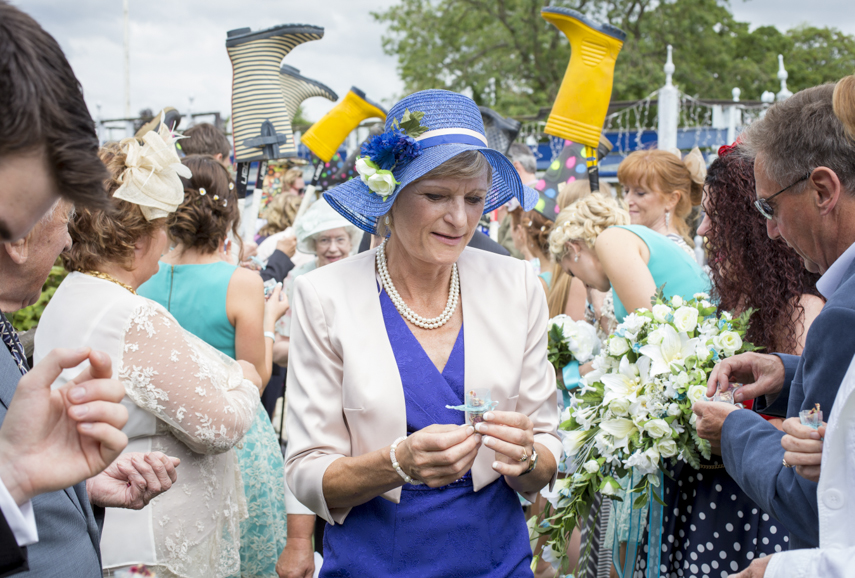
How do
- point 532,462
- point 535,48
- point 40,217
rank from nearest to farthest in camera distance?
point 40,217
point 532,462
point 535,48

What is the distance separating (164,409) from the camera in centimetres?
231

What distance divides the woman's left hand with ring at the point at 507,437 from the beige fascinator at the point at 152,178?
1.54 metres

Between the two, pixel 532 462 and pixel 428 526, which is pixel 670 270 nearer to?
pixel 532 462

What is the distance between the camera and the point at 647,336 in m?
2.58

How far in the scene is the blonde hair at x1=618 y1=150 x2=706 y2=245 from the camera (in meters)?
4.16

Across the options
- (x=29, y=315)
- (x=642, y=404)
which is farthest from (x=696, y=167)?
(x=29, y=315)

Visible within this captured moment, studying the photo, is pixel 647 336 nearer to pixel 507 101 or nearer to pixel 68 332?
pixel 68 332

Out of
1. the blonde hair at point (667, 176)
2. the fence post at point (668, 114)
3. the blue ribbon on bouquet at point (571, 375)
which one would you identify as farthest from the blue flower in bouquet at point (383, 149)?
the fence post at point (668, 114)

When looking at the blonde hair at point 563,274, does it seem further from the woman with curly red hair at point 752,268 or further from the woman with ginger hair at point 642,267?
the woman with curly red hair at point 752,268

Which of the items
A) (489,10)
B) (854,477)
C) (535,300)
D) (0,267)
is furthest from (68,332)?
(489,10)

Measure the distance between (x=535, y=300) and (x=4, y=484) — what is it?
164 cm

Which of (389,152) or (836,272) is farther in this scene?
(389,152)

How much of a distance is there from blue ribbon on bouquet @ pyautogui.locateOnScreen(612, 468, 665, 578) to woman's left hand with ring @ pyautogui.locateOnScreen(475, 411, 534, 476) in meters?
1.00

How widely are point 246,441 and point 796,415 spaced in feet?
7.70
